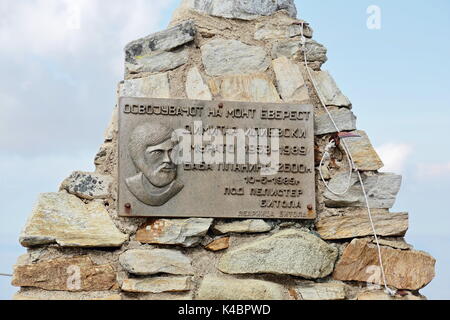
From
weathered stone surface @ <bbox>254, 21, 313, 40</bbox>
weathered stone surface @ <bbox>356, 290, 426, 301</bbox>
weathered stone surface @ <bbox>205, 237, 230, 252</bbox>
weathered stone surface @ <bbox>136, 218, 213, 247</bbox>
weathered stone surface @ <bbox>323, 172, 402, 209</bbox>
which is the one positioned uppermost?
weathered stone surface @ <bbox>254, 21, 313, 40</bbox>

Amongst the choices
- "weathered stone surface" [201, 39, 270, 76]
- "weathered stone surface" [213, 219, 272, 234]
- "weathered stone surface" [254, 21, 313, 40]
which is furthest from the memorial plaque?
"weathered stone surface" [254, 21, 313, 40]

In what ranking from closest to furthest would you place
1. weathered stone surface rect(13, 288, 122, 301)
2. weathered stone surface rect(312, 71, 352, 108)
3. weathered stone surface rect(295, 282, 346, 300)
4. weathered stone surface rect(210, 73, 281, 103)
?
weathered stone surface rect(13, 288, 122, 301)
weathered stone surface rect(295, 282, 346, 300)
weathered stone surface rect(210, 73, 281, 103)
weathered stone surface rect(312, 71, 352, 108)

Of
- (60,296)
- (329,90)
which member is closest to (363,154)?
(329,90)

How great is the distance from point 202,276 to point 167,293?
0.67 feet

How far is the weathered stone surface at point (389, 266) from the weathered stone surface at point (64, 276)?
1.25m

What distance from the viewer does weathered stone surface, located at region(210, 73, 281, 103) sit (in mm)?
3795

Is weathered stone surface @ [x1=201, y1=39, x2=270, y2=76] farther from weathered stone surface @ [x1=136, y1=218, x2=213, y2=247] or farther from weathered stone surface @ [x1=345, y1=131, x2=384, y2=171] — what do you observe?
weathered stone surface @ [x1=136, y1=218, x2=213, y2=247]

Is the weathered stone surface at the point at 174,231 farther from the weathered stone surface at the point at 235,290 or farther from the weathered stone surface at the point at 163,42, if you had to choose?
the weathered stone surface at the point at 163,42

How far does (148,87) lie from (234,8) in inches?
28.0

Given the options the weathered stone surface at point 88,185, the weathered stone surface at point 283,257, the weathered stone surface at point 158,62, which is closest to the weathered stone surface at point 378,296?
the weathered stone surface at point 283,257

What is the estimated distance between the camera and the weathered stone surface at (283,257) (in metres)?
3.57

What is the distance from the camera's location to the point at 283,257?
3594 millimetres

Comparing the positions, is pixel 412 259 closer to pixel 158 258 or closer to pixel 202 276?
pixel 202 276
